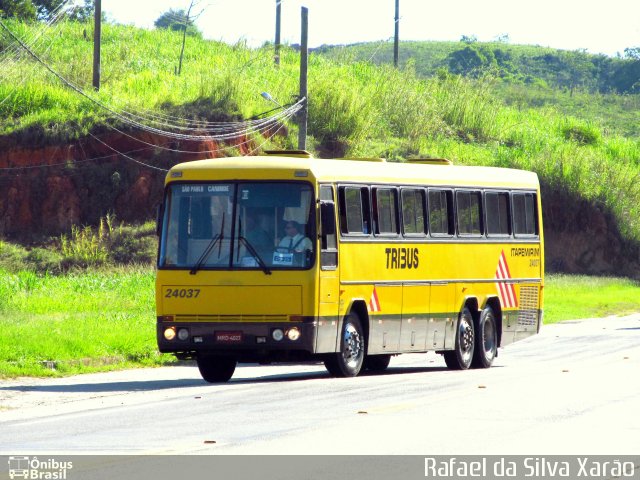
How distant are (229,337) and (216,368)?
157 centimetres

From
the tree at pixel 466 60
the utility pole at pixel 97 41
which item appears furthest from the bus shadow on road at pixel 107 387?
the tree at pixel 466 60

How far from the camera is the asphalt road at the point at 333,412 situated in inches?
483

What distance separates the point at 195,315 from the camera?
64.2 ft

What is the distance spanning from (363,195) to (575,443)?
917 centimetres

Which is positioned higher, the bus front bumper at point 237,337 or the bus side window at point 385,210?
the bus side window at point 385,210

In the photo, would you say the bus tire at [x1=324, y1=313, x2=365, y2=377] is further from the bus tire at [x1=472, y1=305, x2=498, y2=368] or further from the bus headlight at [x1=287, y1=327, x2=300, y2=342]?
the bus tire at [x1=472, y1=305, x2=498, y2=368]

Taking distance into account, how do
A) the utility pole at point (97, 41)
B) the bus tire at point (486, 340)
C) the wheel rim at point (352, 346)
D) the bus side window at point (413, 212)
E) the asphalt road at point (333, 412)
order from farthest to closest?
1. the utility pole at point (97, 41)
2. the bus tire at point (486, 340)
3. the bus side window at point (413, 212)
4. the wheel rim at point (352, 346)
5. the asphalt road at point (333, 412)

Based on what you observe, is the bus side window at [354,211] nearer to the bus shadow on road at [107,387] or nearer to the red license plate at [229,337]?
the red license plate at [229,337]

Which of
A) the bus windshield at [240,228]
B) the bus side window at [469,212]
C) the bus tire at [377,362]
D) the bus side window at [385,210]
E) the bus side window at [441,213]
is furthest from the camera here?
the bus side window at [469,212]

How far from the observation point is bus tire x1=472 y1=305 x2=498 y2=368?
78.9 feet
